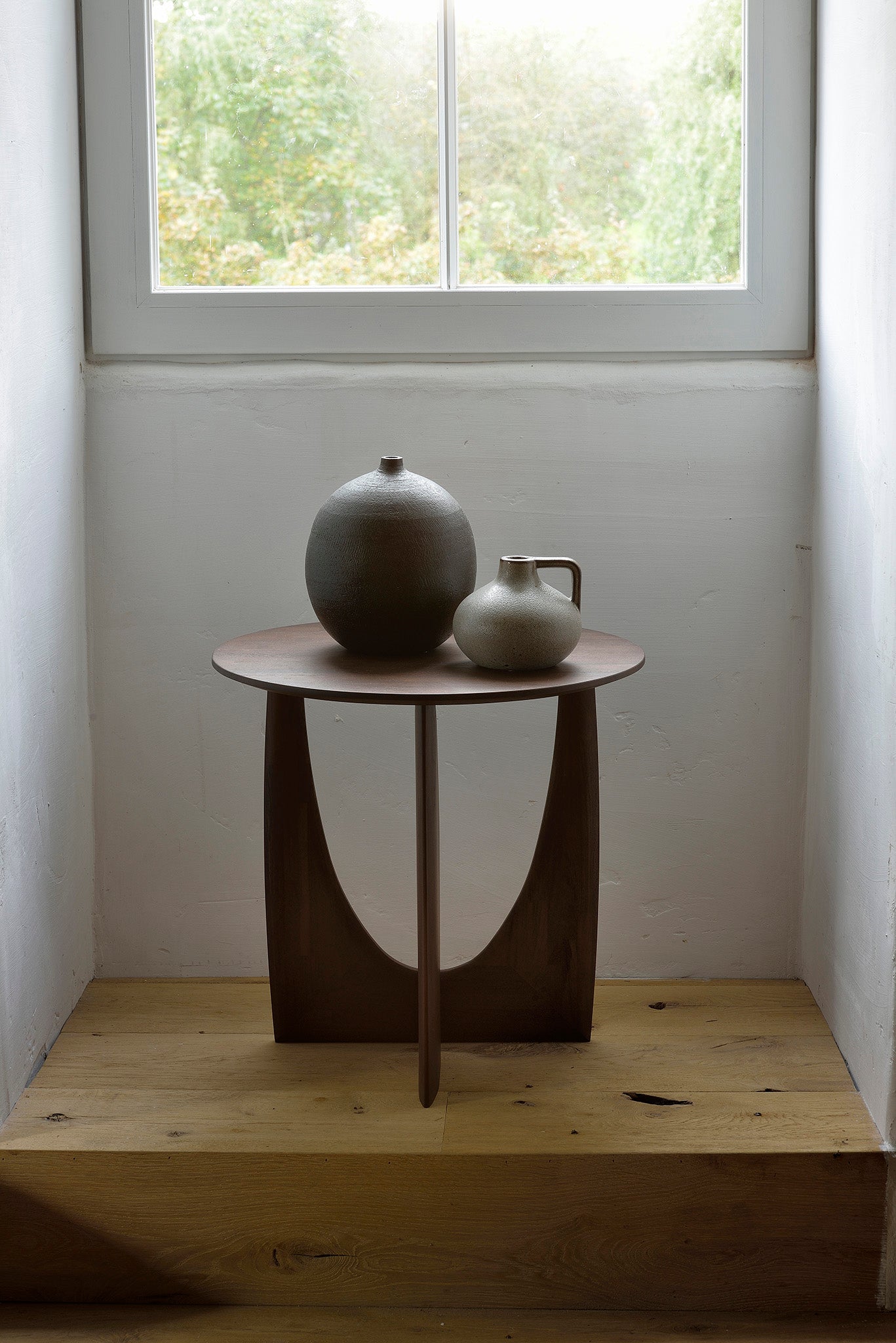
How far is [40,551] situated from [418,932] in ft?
2.72

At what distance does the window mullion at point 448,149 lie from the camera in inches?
82.6

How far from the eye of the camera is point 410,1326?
5.42 ft

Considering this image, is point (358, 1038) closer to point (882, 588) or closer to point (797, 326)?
point (882, 588)

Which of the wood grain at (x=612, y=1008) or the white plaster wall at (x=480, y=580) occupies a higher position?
the white plaster wall at (x=480, y=580)

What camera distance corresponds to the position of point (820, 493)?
2.09m

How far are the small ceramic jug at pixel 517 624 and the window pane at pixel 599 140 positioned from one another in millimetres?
733

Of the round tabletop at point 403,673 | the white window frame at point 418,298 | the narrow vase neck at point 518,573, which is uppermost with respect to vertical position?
the white window frame at point 418,298

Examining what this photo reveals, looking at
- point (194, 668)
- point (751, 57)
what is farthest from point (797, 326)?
point (194, 668)

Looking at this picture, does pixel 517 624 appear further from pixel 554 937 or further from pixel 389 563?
pixel 554 937

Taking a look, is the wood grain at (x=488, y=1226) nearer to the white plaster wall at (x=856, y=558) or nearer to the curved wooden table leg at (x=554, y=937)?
the white plaster wall at (x=856, y=558)

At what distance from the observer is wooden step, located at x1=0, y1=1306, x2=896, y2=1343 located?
1.63m

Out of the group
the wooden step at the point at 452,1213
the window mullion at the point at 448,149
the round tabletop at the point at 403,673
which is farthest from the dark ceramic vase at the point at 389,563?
the wooden step at the point at 452,1213

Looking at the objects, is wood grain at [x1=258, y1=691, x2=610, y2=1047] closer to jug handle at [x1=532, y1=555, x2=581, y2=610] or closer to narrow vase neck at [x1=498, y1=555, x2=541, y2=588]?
jug handle at [x1=532, y1=555, x2=581, y2=610]

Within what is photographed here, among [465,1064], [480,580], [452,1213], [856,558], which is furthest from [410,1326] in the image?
[856,558]
